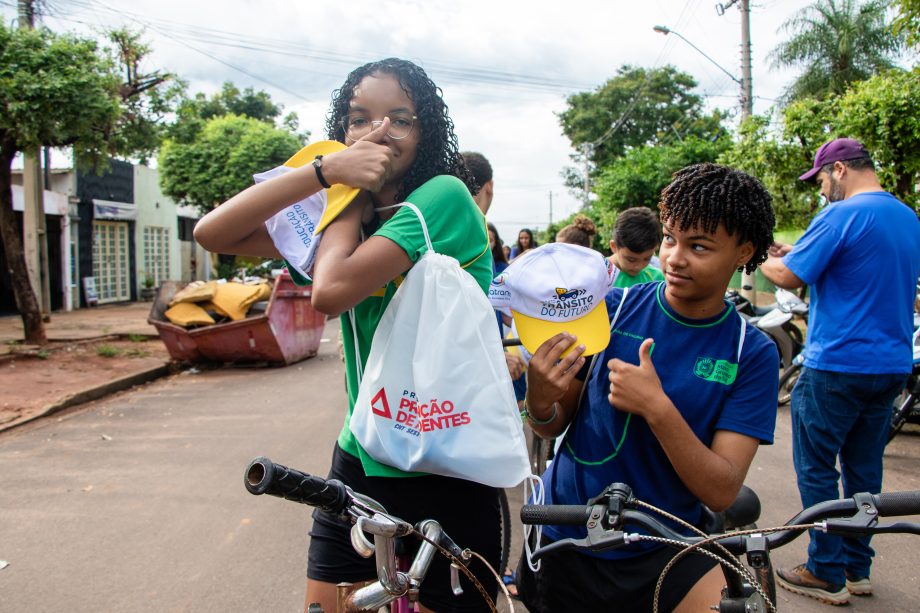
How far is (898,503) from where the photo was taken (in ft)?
3.92

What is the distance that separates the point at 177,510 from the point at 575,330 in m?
3.99

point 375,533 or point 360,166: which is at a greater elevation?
point 360,166

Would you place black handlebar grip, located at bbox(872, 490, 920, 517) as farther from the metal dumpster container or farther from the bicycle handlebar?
the metal dumpster container

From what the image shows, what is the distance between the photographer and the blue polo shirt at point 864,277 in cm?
336

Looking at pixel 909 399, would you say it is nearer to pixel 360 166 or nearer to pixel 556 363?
pixel 556 363

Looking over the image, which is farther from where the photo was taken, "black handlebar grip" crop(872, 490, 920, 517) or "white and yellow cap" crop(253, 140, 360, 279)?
"white and yellow cap" crop(253, 140, 360, 279)

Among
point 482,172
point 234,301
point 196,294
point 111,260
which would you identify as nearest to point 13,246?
point 196,294

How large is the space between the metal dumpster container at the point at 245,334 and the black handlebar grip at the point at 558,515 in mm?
8912

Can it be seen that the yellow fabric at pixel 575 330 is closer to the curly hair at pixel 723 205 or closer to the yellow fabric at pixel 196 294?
the curly hair at pixel 723 205

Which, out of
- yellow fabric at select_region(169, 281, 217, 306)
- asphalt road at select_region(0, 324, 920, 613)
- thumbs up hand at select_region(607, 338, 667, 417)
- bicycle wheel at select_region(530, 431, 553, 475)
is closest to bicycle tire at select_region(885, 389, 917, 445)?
asphalt road at select_region(0, 324, 920, 613)

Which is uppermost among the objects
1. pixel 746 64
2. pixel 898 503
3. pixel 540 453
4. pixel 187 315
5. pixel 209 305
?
pixel 746 64

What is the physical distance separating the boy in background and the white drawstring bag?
3353 mm

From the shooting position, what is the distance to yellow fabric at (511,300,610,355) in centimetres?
176

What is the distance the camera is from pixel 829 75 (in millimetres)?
21891
